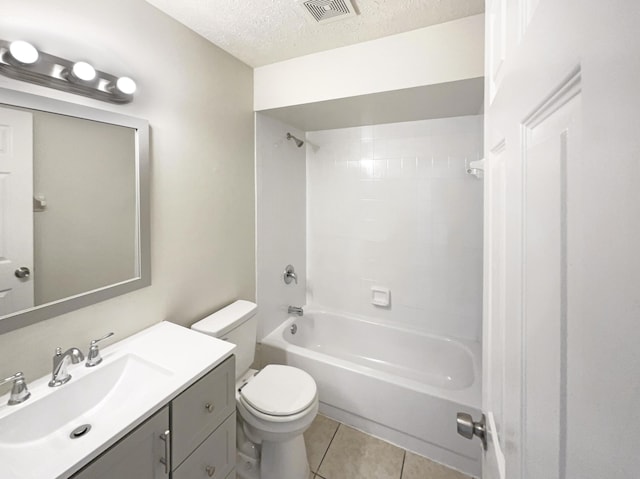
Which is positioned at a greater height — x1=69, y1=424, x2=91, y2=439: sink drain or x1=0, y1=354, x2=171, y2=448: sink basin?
x1=0, y1=354, x2=171, y2=448: sink basin

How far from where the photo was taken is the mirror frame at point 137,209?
0.93 m

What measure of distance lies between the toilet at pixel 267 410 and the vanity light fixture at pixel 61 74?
1162mm

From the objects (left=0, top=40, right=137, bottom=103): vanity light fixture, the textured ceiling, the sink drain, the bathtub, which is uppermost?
the textured ceiling

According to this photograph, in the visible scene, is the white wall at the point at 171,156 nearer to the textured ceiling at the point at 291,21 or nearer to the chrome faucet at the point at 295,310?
the textured ceiling at the point at 291,21

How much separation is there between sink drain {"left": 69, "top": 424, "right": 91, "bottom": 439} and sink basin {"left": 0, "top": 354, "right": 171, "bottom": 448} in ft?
0.05

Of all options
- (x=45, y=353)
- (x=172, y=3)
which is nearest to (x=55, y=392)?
(x=45, y=353)

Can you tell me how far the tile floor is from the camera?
1.59 meters

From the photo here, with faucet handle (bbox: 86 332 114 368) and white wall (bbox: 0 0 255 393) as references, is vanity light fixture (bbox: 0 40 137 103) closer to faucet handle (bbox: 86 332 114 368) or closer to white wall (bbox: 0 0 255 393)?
white wall (bbox: 0 0 255 393)

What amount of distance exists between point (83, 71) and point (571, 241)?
60.2 inches

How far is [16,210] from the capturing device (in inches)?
37.2

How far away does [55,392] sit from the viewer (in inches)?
36.8

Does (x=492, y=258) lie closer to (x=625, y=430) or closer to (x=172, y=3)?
(x=625, y=430)

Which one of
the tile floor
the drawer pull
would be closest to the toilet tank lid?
the drawer pull

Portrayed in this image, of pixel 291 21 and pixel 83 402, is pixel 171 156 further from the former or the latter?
pixel 83 402
